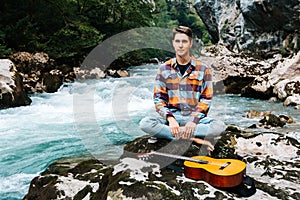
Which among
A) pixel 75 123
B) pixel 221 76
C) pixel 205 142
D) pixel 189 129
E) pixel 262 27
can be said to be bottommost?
pixel 75 123

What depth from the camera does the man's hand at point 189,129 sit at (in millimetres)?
2680

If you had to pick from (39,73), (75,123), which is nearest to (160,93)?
(75,123)

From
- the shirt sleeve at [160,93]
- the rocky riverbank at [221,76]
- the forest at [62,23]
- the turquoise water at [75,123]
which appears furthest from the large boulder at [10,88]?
the shirt sleeve at [160,93]

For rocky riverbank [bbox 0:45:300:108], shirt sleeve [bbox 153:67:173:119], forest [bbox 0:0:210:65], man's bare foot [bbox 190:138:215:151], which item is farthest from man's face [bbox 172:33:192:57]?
forest [bbox 0:0:210:65]

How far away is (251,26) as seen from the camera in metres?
18.9

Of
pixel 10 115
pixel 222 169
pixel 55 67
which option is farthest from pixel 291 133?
pixel 55 67

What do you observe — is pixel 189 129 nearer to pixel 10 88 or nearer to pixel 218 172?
pixel 218 172

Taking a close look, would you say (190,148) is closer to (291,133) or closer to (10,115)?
(291,133)

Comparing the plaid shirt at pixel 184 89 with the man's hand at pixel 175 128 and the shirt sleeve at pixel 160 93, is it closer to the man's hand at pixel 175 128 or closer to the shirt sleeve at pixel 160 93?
the shirt sleeve at pixel 160 93

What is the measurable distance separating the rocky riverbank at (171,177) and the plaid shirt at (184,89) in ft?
1.14

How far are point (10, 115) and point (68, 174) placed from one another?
220 inches

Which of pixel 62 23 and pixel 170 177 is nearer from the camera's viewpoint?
pixel 170 177

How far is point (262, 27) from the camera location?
18.0 m

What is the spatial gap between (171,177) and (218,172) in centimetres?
35
